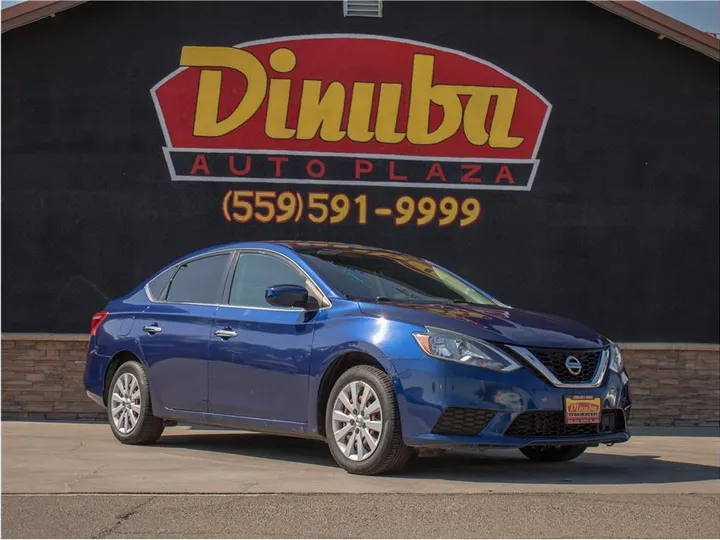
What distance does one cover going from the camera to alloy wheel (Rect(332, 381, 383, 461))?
26.9ft

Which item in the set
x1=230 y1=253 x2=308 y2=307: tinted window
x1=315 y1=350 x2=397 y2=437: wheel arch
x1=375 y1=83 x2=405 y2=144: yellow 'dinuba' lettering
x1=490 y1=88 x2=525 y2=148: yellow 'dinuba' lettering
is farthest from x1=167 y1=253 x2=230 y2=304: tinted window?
x1=490 y1=88 x2=525 y2=148: yellow 'dinuba' lettering

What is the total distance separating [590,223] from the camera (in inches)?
590

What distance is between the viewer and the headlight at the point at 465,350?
26.4 ft

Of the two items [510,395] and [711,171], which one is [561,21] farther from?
[510,395]

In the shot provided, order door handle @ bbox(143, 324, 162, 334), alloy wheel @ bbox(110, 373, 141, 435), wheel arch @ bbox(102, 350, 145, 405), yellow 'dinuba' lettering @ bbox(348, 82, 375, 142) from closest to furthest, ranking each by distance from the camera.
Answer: door handle @ bbox(143, 324, 162, 334)
alloy wheel @ bbox(110, 373, 141, 435)
wheel arch @ bbox(102, 350, 145, 405)
yellow 'dinuba' lettering @ bbox(348, 82, 375, 142)

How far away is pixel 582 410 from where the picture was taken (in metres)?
8.38

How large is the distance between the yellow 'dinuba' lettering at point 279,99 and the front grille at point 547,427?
23.3ft

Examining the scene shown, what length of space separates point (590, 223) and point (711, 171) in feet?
5.61

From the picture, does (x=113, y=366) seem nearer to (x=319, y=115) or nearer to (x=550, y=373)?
(x=550, y=373)

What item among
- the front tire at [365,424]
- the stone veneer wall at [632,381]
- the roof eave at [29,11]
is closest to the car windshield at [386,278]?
the front tire at [365,424]

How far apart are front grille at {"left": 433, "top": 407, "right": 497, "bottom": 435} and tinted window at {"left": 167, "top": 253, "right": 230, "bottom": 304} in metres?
2.62

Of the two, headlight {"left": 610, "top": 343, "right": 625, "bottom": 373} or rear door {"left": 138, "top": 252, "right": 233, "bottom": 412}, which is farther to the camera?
rear door {"left": 138, "top": 252, "right": 233, "bottom": 412}

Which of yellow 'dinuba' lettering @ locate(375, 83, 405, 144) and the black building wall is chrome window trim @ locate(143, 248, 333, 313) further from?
yellow 'dinuba' lettering @ locate(375, 83, 405, 144)

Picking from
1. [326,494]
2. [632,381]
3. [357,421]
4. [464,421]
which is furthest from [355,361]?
[632,381]
